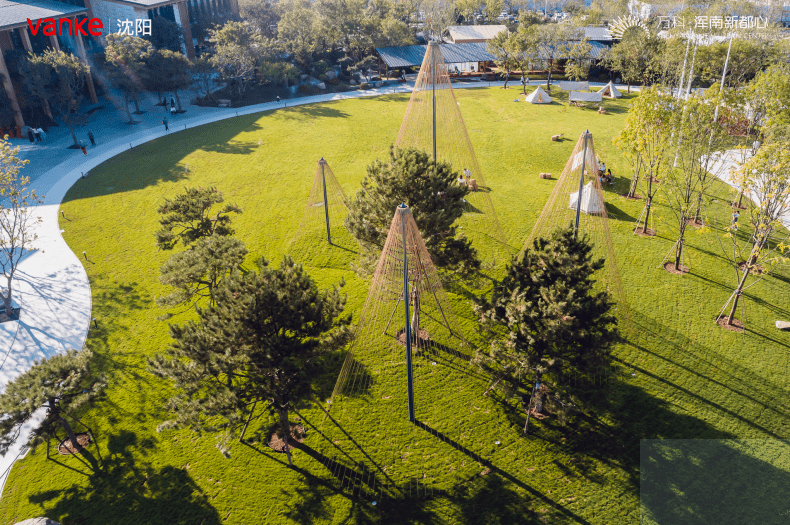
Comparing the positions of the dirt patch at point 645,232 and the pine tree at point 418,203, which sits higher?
the pine tree at point 418,203

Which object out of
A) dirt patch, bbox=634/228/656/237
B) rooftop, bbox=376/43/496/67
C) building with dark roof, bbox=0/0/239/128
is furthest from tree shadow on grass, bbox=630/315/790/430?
building with dark roof, bbox=0/0/239/128

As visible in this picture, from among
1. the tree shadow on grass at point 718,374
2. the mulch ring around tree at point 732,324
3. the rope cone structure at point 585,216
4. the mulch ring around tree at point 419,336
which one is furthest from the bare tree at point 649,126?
the mulch ring around tree at point 419,336

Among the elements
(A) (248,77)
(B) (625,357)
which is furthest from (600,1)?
(B) (625,357)

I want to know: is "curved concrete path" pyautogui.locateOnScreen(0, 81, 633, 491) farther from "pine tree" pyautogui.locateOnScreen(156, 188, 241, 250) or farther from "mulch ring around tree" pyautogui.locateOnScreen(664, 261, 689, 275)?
"mulch ring around tree" pyautogui.locateOnScreen(664, 261, 689, 275)

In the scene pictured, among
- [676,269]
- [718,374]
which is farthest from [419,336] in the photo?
[676,269]

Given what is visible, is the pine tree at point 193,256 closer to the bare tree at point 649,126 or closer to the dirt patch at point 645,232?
the bare tree at point 649,126

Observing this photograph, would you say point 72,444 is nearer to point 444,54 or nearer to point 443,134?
point 443,134
